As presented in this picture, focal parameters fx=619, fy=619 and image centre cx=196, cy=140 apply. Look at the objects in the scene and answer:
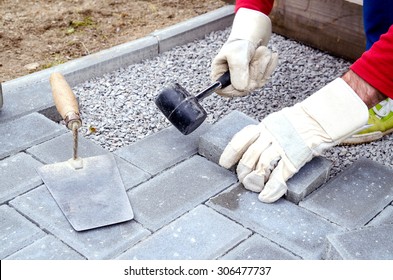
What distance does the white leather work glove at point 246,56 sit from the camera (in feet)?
10.4

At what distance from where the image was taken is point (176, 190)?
9.80 ft

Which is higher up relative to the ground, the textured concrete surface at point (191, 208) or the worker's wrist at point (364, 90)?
the worker's wrist at point (364, 90)

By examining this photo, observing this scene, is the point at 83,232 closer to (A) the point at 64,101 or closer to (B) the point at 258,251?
(A) the point at 64,101

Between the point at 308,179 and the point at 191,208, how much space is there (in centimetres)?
59

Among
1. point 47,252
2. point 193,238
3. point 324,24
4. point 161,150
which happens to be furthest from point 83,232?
point 324,24

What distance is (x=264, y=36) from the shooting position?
338 centimetres

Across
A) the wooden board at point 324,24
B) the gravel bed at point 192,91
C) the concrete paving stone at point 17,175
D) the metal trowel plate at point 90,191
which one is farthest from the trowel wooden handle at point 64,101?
the wooden board at point 324,24

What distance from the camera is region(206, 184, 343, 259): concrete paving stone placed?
8.85ft

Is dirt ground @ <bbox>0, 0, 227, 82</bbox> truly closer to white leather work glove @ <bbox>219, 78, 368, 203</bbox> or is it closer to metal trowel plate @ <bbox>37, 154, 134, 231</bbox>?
metal trowel plate @ <bbox>37, 154, 134, 231</bbox>

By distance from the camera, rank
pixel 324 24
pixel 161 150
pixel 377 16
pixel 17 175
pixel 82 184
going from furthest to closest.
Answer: pixel 324 24, pixel 377 16, pixel 161 150, pixel 17 175, pixel 82 184

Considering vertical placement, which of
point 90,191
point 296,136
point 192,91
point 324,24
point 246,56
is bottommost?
point 192,91

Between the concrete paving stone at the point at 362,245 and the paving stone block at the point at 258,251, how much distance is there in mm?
191

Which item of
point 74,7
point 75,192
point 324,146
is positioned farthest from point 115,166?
point 74,7

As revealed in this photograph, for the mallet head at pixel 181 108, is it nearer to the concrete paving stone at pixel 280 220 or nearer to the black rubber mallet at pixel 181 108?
the black rubber mallet at pixel 181 108
